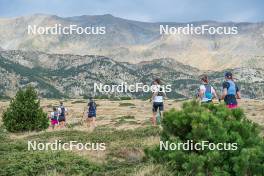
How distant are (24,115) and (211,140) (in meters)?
19.1

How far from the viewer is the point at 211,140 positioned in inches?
423

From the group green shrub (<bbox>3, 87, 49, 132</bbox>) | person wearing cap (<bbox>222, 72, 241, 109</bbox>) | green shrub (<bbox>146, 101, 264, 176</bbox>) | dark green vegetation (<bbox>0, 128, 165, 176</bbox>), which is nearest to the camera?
green shrub (<bbox>146, 101, 264, 176</bbox>)

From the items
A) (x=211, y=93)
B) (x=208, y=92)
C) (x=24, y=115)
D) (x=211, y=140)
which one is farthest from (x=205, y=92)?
(x=24, y=115)

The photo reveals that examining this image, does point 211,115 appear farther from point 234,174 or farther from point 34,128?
point 34,128

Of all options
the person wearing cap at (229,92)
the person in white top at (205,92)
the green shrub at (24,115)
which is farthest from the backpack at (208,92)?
the green shrub at (24,115)

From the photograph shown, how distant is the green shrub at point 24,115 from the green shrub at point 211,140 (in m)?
17.2

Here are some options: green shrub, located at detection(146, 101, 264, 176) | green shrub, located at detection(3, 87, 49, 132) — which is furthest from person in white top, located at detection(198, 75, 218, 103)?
→ green shrub, located at detection(3, 87, 49, 132)

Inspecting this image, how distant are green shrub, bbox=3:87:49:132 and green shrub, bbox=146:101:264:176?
17.2m

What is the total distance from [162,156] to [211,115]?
1.54 metres

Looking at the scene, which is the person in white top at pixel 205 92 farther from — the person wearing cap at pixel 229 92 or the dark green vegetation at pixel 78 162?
the dark green vegetation at pixel 78 162

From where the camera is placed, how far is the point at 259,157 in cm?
1049

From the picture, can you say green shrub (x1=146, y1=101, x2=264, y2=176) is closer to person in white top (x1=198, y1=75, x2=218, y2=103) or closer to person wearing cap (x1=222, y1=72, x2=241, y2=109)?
person wearing cap (x1=222, y1=72, x2=241, y2=109)

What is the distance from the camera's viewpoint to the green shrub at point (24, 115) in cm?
2778

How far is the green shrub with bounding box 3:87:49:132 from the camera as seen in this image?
27781 mm
